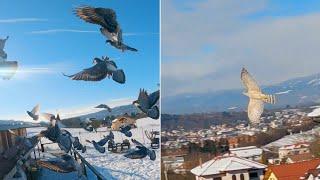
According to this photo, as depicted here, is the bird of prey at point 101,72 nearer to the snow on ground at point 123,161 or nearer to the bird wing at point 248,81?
the snow on ground at point 123,161

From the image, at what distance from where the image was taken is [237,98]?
3.96 meters

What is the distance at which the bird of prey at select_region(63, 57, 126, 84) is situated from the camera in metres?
3.59

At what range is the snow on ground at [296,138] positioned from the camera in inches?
159

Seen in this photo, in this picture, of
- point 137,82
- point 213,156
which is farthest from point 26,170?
point 213,156

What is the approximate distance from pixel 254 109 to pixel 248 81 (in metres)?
0.17

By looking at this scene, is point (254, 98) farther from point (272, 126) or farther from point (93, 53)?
point (93, 53)

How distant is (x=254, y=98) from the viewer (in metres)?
3.98

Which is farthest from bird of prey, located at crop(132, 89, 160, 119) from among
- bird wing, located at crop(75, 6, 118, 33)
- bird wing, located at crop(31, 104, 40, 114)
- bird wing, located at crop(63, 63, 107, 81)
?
bird wing, located at crop(31, 104, 40, 114)

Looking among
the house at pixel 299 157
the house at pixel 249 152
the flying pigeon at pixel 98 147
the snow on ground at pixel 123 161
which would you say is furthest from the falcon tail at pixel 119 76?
the house at pixel 299 157

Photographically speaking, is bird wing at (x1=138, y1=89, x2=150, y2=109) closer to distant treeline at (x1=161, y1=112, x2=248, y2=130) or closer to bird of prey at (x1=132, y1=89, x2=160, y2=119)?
bird of prey at (x1=132, y1=89, x2=160, y2=119)

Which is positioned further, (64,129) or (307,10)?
(307,10)

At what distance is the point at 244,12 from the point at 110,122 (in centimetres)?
97

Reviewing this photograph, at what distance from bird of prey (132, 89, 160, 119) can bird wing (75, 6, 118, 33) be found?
14.7 inches

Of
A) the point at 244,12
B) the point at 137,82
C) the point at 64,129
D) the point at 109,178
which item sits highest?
the point at 244,12
